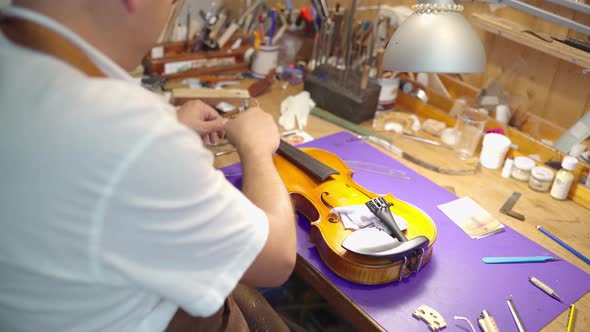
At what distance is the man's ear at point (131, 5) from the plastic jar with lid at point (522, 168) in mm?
1185

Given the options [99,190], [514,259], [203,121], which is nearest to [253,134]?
[203,121]

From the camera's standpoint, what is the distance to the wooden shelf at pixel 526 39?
1322 mm

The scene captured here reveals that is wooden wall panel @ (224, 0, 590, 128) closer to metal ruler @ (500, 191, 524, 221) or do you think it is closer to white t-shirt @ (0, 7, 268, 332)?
metal ruler @ (500, 191, 524, 221)

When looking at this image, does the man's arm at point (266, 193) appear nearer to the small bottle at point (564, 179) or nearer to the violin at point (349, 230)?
the violin at point (349, 230)

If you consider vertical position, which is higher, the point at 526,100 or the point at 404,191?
the point at 526,100

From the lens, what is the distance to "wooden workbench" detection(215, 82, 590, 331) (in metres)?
0.98

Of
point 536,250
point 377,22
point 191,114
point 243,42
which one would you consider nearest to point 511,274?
point 536,250

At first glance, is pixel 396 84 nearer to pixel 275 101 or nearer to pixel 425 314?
pixel 275 101

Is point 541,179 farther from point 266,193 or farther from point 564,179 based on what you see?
point 266,193

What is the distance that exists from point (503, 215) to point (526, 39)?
57 cm

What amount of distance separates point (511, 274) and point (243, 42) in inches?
56.0

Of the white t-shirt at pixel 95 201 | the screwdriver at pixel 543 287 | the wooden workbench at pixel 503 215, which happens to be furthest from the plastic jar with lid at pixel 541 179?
the white t-shirt at pixel 95 201

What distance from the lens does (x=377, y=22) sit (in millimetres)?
1675

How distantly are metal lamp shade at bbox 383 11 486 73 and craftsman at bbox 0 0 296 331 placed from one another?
53cm
